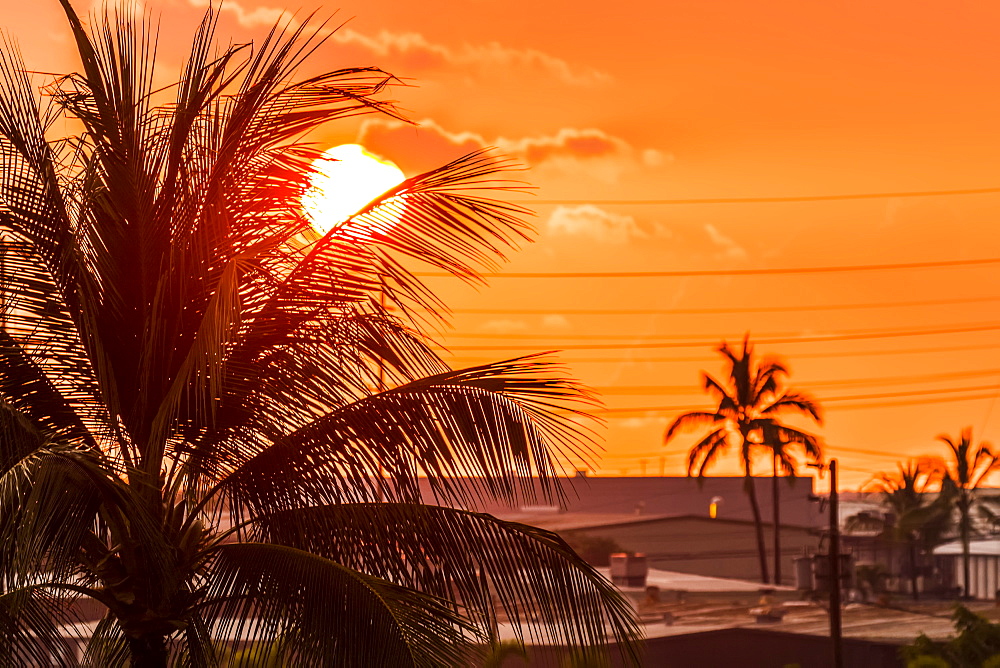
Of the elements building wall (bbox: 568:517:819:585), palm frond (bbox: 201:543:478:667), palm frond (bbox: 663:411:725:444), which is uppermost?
palm frond (bbox: 663:411:725:444)

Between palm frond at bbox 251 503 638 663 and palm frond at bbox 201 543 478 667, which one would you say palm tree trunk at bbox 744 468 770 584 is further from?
palm frond at bbox 201 543 478 667

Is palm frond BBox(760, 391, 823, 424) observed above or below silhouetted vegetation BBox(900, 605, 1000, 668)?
above

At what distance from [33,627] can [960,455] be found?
60.9 meters

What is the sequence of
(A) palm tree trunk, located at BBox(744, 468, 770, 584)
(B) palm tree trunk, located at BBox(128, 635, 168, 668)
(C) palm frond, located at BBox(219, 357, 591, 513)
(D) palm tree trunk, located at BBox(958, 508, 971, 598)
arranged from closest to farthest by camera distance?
A: (B) palm tree trunk, located at BBox(128, 635, 168, 668) → (C) palm frond, located at BBox(219, 357, 591, 513) → (D) palm tree trunk, located at BBox(958, 508, 971, 598) → (A) palm tree trunk, located at BBox(744, 468, 770, 584)

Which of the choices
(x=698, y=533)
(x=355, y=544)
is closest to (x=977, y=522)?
(x=698, y=533)

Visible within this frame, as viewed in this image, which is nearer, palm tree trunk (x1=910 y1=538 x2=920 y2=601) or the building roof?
palm tree trunk (x1=910 y1=538 x2=920 y2=601)

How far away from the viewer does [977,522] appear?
58062mm

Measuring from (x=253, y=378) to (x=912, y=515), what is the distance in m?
53.2

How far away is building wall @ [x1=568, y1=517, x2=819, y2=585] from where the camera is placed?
53.9m

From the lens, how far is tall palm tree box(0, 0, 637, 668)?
25.7 ft

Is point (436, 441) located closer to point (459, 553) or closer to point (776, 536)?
point (459, 553)

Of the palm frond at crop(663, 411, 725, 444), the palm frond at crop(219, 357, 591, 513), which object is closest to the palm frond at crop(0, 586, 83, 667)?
the palm frond at crop(219, 357, 591, 513)

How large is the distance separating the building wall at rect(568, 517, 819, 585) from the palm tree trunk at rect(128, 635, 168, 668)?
1722 inches

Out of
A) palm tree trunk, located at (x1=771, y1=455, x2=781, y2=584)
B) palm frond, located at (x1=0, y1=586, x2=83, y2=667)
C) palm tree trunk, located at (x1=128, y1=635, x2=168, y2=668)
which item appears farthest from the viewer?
palm tree trunk, located at (x1=771, y1=455, x2=781, y2=584)
